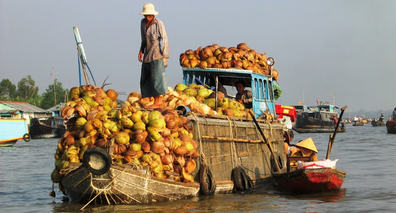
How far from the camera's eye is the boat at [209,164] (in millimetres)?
8625

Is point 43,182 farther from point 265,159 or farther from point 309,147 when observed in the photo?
point 309,147

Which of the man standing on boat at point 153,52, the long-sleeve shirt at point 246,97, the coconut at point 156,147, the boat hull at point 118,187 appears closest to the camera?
the boat hull at point 118,187

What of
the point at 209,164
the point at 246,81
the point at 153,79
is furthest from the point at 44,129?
the point at 209,164

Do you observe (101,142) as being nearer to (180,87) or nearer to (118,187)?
(118,187)

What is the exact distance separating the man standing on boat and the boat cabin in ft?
8.57

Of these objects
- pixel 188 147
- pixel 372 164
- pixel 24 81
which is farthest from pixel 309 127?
pixel 188 147

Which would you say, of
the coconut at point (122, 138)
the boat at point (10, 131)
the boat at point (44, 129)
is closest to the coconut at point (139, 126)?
the coconut at point (122, 138)

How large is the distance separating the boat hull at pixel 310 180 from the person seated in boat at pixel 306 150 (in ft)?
3.99

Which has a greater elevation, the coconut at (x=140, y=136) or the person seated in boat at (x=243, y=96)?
the person seated in boat at (x=243, y=96)

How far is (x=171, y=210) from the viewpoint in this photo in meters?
8.93

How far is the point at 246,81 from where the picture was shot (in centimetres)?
1491

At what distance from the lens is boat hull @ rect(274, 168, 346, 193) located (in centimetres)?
1148

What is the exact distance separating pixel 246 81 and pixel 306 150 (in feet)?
7.90

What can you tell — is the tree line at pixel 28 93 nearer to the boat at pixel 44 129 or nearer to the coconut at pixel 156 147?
the boat at pixel 44 129
